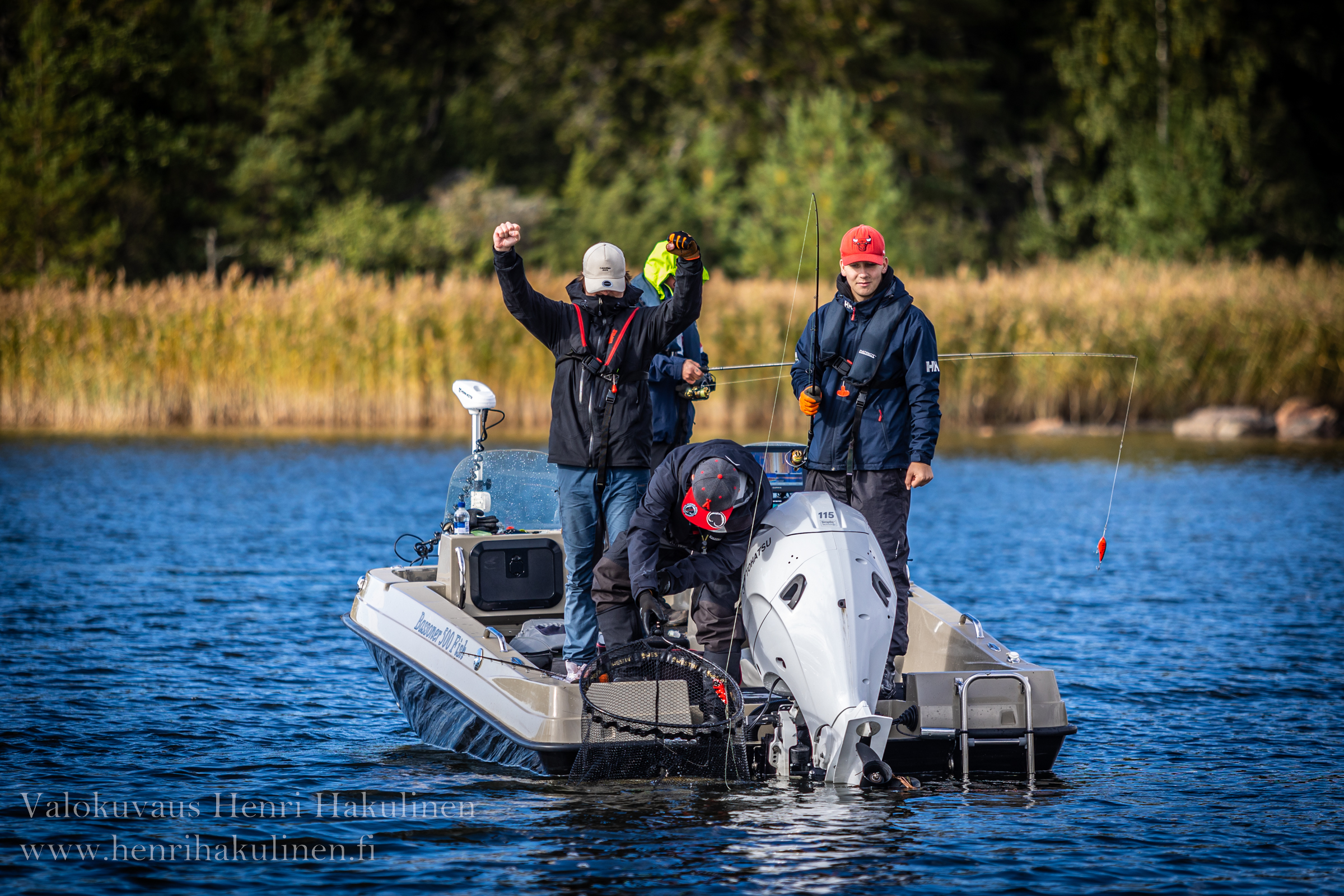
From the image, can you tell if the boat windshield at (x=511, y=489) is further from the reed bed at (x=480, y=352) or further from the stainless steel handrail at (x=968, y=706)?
the reed bed at (x=480, y=352)

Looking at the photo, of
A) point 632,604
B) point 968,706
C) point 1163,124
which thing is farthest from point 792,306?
point 1163,124

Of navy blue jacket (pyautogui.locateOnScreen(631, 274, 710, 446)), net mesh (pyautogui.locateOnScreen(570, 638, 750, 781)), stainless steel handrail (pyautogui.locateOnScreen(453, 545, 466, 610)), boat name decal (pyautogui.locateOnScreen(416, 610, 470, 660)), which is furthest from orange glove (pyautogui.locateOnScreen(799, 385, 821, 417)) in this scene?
stainless steel handrail (pyautogui.locateOnScreen(453, 545, 466, 610))

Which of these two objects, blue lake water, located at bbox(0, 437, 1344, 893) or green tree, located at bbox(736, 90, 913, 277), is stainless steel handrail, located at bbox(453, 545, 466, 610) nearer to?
blue lake water, located at bbox(0, 437, 1344, 893)

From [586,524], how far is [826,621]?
123cm

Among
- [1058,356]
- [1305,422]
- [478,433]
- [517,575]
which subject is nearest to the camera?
[517,575]

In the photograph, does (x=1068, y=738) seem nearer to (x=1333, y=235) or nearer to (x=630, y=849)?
(x=630, y=849)

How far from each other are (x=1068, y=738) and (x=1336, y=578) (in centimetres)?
567

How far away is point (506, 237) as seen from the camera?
20.7 feet

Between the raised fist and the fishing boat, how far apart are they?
1443 mm

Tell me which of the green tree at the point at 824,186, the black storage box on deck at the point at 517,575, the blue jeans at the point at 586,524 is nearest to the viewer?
the blue jeans at the point at 586,524

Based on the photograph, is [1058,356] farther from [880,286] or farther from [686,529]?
[686,529]

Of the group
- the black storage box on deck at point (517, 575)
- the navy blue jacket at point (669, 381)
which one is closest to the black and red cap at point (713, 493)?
the navy blue jacket at point (669, 381)

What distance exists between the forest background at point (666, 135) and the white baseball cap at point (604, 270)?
60.9 feet

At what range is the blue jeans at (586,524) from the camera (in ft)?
21.0
